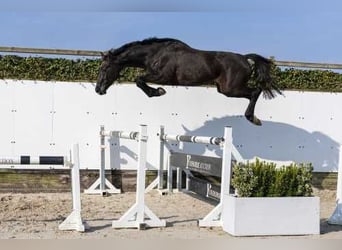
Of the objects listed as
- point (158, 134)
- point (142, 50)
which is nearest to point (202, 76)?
point (142, 50)

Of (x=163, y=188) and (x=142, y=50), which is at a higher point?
(x=142, y=50)

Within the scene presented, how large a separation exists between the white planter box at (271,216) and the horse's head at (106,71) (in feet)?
8.33

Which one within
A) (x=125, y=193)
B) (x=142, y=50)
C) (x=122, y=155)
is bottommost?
(x=125, y=193)

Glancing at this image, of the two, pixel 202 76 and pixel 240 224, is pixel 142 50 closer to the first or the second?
pixel 202 76

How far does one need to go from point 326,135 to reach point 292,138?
0.63 meters

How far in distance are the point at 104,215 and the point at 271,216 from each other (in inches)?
79.7

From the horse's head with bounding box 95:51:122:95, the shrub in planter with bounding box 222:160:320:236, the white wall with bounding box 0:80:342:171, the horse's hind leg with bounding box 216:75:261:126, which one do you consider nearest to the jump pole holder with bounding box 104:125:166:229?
the shrub in planter with bounding box 222:160:320:236

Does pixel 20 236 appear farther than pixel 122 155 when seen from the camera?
No

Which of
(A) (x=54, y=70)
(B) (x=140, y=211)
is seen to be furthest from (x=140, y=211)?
(A) (x=54, y=70)

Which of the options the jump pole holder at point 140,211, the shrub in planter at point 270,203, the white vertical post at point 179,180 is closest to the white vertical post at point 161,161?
the white vertical post at point 179,180

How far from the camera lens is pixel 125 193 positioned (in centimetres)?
792

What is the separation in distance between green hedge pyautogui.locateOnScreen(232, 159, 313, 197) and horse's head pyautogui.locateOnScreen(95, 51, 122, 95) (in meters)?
2.44

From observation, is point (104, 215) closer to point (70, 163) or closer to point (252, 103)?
point (70, 163)

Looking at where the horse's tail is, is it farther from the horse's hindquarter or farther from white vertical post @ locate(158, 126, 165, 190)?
Answer: white vertical post @ locate(158, 126, 165, 190)
